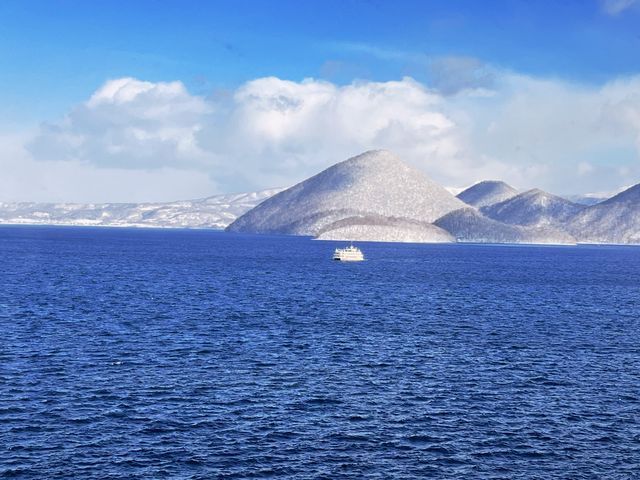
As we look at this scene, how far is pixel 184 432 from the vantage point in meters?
55.8

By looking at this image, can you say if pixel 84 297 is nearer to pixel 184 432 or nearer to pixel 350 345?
pixel 350 345

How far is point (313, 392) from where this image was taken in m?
68.1

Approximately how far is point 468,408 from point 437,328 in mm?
44224

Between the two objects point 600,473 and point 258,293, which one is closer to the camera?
point 600,473

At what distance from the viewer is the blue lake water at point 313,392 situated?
51000 millimetres

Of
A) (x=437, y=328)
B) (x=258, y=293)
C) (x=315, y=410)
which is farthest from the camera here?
(x=258, y=293)

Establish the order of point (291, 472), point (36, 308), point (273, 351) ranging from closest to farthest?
point (291, 472), point (273, 351), point (36, 308)

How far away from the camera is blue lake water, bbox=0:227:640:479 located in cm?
5100

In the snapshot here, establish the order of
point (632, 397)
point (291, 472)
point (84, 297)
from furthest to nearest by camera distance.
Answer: point (84, 297), point (632, 397), point (291, 472)

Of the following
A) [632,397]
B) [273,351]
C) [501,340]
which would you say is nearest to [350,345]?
[273,351]

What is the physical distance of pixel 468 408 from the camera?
64062mm

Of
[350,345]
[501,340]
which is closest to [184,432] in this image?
[350,345]

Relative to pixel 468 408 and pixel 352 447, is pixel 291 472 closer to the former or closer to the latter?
pixel 352 447

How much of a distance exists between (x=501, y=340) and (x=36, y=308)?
231 ft
